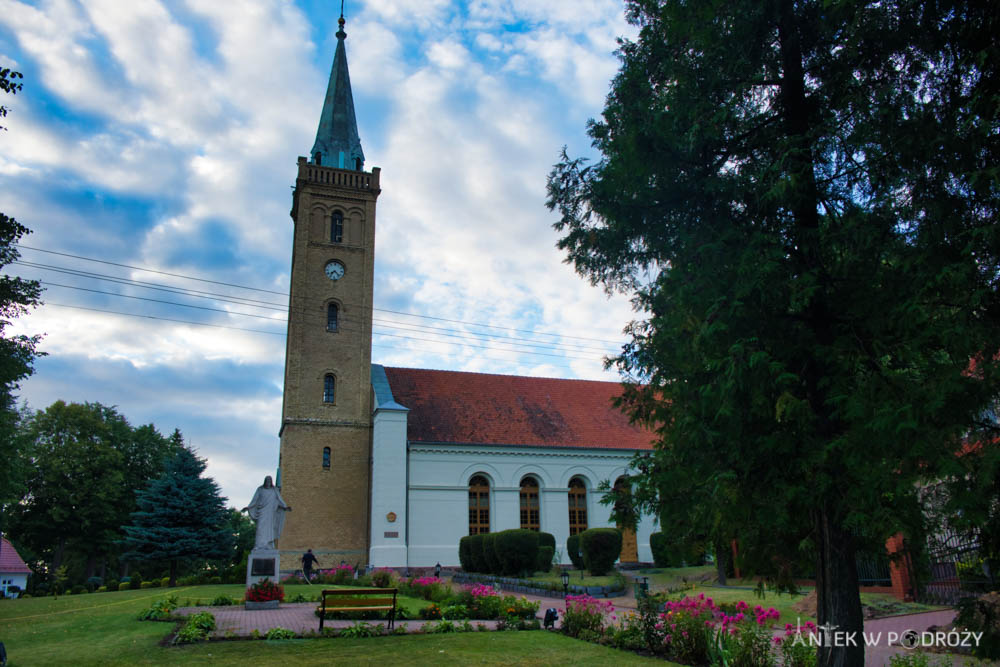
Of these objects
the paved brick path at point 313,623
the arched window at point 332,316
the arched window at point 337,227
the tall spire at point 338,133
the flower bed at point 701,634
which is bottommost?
the paved brick path at point 313,623

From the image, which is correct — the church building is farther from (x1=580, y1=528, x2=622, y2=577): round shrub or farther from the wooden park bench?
the wooden park bench

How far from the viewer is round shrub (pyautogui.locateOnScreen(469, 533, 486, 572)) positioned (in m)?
27.0

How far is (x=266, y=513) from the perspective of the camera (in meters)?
19.9

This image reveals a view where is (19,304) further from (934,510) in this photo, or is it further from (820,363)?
(934,510)

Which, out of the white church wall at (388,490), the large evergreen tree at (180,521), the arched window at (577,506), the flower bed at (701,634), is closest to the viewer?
the flower bed at (701,634)

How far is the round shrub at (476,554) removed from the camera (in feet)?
88.7

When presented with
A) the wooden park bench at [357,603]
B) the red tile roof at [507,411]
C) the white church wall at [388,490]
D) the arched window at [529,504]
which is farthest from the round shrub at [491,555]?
the wooden park bench at [357,603]

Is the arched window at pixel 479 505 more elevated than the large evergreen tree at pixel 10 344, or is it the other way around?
the large evergreen tree at pixel 10 344

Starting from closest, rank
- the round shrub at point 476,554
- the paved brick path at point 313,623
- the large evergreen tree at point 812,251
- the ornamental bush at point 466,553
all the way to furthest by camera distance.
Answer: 1. the large evergreen tree at point 812,251
2. the paved brick path at point 313,623
3. the round shrub at point 476,554
4. the ornamental bush at point 466,553

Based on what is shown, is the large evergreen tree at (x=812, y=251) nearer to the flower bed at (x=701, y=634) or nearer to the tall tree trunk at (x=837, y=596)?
the tall tree trunk at (x=837, y=596)

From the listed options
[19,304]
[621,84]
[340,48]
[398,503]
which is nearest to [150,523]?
[398,503]

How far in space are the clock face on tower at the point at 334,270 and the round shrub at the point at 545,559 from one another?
1605 centimetres

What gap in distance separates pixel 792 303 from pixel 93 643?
40.9 feet

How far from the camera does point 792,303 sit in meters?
7.08
